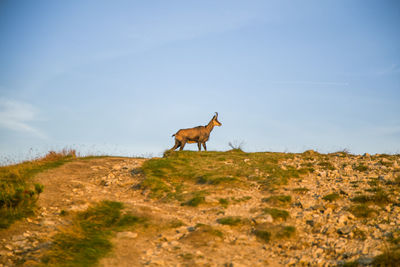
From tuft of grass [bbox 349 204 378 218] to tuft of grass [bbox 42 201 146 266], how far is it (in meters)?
5.30

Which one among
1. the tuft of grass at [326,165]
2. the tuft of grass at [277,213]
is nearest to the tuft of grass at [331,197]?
the tuft of grass at [277,213]

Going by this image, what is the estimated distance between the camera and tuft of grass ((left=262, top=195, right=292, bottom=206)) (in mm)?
10172

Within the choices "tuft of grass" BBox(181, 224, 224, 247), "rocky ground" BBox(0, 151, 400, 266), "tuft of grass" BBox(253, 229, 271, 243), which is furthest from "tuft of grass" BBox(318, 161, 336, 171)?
"tuft of grass" BBox(181, 224, 224, 247)

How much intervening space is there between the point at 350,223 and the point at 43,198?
817 centimetres

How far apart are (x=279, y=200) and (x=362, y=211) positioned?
218 cm

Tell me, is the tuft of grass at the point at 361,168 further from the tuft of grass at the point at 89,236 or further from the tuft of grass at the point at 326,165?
the tuft of grass at the point at 89,236

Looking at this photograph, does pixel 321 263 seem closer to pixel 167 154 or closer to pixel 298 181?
pixel 298 181

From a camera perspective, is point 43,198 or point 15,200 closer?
point 15,200

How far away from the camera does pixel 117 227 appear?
28.2 feet

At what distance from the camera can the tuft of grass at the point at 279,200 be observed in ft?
33.4

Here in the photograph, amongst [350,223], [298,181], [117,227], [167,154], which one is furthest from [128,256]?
[167,154]

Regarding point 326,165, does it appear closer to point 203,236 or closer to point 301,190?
point 301,190

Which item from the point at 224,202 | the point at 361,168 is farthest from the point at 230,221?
the point at 361,168

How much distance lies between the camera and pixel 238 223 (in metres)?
8.78
